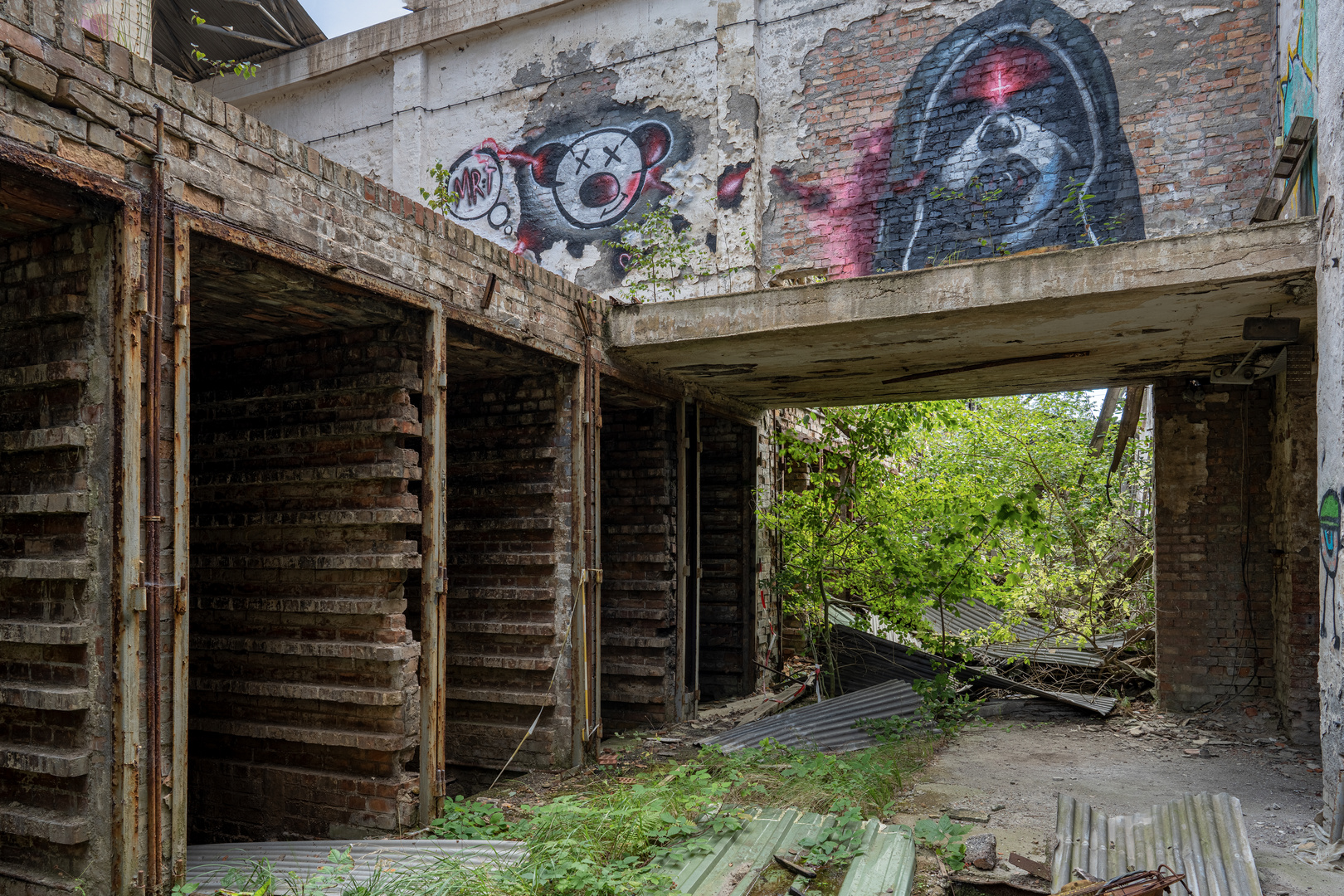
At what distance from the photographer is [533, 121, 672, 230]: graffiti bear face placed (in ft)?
30.5

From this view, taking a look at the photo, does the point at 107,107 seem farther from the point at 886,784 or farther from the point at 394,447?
the point at 886,784

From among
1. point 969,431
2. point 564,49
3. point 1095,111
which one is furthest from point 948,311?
point 969,431

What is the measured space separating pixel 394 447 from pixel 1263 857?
4748 millimetres

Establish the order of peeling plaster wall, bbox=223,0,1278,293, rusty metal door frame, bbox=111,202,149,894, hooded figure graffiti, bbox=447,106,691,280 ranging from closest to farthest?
rusty metal door frame, bbox=111,202,149,894 → peeling plaster wall, bbox=223,0,1278,293 → hooded figure graffiti, bbox=447,106,691,280

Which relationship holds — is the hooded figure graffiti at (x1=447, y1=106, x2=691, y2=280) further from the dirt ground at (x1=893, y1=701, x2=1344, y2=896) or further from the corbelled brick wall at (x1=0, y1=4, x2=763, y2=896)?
the dirt ground at (x1=893, y1=701, x2=1344, y2=896)

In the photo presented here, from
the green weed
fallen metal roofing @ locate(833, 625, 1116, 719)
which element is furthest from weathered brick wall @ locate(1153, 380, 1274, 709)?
the green weed

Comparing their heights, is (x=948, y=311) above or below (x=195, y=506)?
above

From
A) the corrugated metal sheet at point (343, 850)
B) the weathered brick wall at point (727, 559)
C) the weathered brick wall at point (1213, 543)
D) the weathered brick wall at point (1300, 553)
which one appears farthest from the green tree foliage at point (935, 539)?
the corrugated metal sheet at point (343, 850)

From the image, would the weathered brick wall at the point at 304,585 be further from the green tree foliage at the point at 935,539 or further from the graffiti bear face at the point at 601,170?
the graffiti bear face at the point at 601,170

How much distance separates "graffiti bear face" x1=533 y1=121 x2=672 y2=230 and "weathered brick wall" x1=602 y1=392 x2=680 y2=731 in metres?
3.22

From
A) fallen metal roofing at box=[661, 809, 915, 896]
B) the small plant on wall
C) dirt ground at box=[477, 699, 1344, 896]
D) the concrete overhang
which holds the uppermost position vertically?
the small plant on wall

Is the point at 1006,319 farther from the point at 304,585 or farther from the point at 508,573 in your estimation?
the point at 304,585

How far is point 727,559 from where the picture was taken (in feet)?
27.8

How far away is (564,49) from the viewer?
9711 mm
